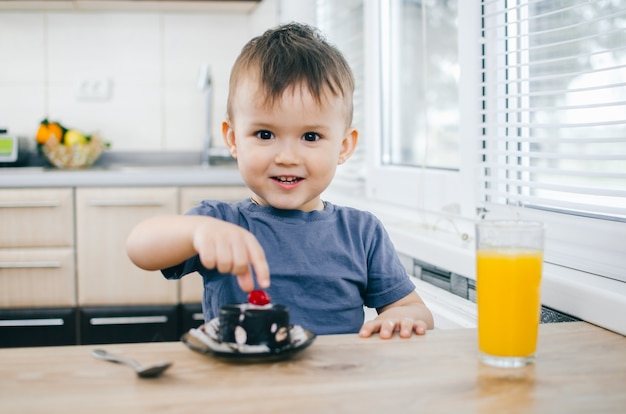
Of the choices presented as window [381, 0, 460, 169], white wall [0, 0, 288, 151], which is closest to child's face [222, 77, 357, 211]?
window [381, 0, 460, 169]

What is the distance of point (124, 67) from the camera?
11.5ft

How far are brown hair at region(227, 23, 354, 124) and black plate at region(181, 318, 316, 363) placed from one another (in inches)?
15.2

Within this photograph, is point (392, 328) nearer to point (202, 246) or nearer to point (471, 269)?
point (202, 246)

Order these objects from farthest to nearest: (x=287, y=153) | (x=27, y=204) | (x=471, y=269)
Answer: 1. (x=27, y=204)
2. (x=471, y=269)
3. (x=287, y=153)

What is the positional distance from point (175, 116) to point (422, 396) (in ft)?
9.90

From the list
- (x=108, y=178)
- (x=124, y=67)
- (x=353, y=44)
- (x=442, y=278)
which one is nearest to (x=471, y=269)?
(x=442, y=278)

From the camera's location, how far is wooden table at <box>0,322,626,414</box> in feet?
2.12

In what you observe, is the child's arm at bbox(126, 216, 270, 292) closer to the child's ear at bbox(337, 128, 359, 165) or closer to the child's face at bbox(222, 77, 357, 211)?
the child's face at bbox(222, 77, 357, 211)

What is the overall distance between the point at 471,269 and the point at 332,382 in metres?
0.69

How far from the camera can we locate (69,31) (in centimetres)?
346

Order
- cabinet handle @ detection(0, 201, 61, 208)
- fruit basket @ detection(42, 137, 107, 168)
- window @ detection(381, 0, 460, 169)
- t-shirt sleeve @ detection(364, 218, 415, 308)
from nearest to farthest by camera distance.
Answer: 1. t-shirt sleeve @ detection(364, 218, 415, 308)
2. window @ detection(381, 0, 460, 169)
3. cabinet handle @ detection(0, 201, 61, 208)
4. fruit basket @ detection(42, 137, 107, 168)

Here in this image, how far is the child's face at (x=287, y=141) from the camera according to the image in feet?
3.56

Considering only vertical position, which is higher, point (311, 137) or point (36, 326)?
point (311, 137)

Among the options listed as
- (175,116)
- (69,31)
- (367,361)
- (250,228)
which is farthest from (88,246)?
(367,361)
